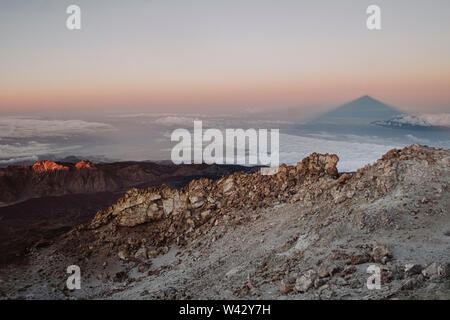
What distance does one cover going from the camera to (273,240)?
1900 cm

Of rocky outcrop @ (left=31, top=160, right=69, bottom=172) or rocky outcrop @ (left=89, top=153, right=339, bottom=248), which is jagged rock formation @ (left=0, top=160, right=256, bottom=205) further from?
rocky outcrop @ (left=89, top=153, right=339, bottom=248)

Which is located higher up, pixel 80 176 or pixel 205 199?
pixel 205 199

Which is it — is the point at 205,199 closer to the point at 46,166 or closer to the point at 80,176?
the point at 80,176

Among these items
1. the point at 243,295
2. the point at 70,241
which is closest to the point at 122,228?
the point at 70,241

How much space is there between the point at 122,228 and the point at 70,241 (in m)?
3.68

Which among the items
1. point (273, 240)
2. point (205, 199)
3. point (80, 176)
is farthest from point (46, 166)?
point (273, 240)

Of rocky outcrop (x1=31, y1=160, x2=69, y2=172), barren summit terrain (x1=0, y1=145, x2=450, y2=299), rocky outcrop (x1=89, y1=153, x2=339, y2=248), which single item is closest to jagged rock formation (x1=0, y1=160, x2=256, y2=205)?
rocky outcrop (x1=31, y1=160, x2=69, y2=172)

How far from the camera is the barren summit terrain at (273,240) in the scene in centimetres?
1320

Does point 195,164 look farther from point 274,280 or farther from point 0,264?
point 274,280

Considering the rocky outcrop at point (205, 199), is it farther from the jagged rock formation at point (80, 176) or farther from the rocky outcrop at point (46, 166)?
the rocky outcrop at point (46, 166)

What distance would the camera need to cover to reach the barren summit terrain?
43.3 feet

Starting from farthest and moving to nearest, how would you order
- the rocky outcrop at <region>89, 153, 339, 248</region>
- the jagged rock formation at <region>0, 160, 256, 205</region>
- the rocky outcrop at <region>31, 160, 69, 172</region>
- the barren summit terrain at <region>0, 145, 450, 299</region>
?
the rocky outcrop at <region>31, 160, 69, 172</region> → the jagged rock formation at <region>0, 160, 256, 205</region> → the rocky outcrop at <region>89, 153, 339, 248</region> → the barren summit terrain at <region>0, 145, 450, 299</region>
